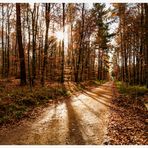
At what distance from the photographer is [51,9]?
71.0ft

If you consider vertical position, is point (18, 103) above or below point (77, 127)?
above

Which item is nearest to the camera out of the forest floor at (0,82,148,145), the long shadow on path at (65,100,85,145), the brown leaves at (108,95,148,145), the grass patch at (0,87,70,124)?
the long shadow on path at (65,100,85,145)

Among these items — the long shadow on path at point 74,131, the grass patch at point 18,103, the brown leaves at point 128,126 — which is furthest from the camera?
the grass patch at point 18,103

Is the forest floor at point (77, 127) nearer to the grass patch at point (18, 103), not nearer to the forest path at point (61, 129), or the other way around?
the forest path at point (61, 129)

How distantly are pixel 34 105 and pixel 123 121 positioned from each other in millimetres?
4984

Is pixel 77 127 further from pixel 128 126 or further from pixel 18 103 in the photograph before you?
pixel 18 103

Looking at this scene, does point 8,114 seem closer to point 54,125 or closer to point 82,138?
point 54,125

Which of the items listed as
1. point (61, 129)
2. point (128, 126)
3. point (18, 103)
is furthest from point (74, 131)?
point (18, 103)

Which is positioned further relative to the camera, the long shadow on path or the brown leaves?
the brown leaves

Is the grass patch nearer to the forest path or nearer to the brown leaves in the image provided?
the forest path

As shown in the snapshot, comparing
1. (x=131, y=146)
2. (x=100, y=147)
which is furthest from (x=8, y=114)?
(x=131, y=146)

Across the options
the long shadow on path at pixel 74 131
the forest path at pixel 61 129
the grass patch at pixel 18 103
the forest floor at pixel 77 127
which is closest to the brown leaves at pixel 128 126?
the forest floor at pixel 77 127

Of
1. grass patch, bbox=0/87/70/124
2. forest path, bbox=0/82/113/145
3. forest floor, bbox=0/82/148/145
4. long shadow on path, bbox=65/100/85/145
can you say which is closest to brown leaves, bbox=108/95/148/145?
forest floor, bbox=0/82/148/145

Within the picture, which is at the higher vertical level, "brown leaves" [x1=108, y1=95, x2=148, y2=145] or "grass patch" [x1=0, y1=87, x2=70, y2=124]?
"grass patch" [x1=0, y1=87, x2=70, y2=124]
